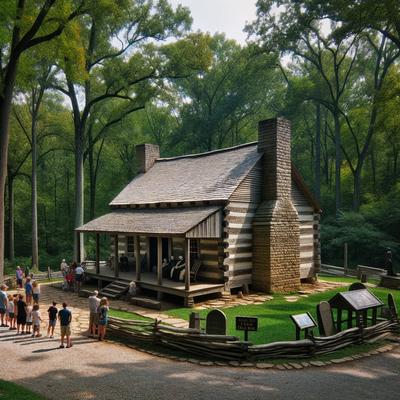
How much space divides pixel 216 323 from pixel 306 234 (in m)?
12.5

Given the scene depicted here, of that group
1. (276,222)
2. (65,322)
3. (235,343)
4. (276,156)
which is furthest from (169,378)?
(276,156)

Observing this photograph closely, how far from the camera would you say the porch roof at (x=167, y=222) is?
52.3ft

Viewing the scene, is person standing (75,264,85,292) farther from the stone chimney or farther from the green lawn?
the stone chimney

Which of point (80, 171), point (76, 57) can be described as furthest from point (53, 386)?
point (80, 171)

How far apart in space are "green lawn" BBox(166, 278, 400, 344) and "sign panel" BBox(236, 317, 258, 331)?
125cm

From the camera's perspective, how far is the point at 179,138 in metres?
39.8

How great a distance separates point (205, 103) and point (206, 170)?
2280 cm

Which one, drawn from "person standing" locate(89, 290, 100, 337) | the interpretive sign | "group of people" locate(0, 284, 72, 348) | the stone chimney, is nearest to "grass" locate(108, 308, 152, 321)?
"person standing" locate(89, 290, 100, 337)

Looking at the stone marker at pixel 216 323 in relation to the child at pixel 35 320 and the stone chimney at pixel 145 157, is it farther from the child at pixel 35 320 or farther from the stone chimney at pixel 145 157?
the stone chimney at pixel 145 157

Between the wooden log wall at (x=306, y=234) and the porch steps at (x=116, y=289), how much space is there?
32.1 feet

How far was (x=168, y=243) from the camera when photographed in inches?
785

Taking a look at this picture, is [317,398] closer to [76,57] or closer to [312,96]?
[76,57]

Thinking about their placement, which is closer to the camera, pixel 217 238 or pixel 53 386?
pixel 53 386

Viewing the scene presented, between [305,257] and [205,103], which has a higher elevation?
[205,103]
